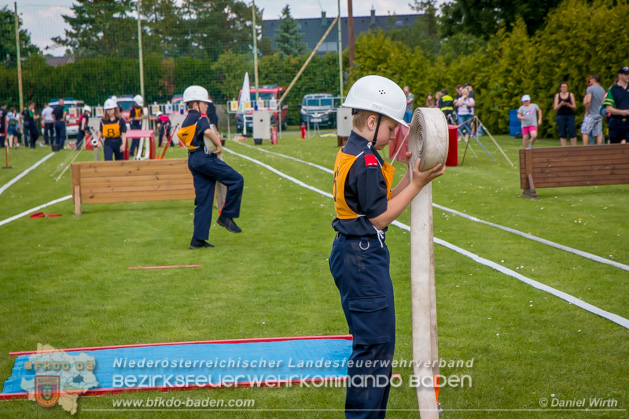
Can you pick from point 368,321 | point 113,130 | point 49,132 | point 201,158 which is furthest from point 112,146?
point 49,132

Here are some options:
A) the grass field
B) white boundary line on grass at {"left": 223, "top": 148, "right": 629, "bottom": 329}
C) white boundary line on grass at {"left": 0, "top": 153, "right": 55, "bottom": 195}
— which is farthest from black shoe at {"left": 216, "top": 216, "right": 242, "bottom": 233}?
white boundary line on grass at {"left": 0, "top": 153, "right": 55, "bottom": 195}

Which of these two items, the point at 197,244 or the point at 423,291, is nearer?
the point at 423,291

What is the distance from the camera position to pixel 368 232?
373cm

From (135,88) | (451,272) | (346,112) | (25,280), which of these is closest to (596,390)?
(451,272)

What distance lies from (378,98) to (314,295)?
390cm

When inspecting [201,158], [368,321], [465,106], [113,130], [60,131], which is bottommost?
[368,321]

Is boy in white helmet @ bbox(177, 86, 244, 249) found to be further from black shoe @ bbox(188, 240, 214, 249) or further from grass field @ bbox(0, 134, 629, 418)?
grass field @ bbox(0, 134, 629, 418)

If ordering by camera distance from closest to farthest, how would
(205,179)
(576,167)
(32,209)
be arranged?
(205,179), (576,167), (32,209)

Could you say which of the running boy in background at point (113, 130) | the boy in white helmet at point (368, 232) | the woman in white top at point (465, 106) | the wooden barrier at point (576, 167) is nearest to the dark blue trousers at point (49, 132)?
the woman in white top at point (465, 106)

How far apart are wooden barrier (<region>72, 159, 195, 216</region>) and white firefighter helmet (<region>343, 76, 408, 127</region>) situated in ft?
34.9

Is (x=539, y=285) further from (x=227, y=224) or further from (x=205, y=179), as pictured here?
(x=227, y=224)

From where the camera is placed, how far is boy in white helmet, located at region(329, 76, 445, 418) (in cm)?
367

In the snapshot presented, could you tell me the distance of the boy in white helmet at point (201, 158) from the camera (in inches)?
384

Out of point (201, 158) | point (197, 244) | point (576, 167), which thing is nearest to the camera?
point (201, 158)
